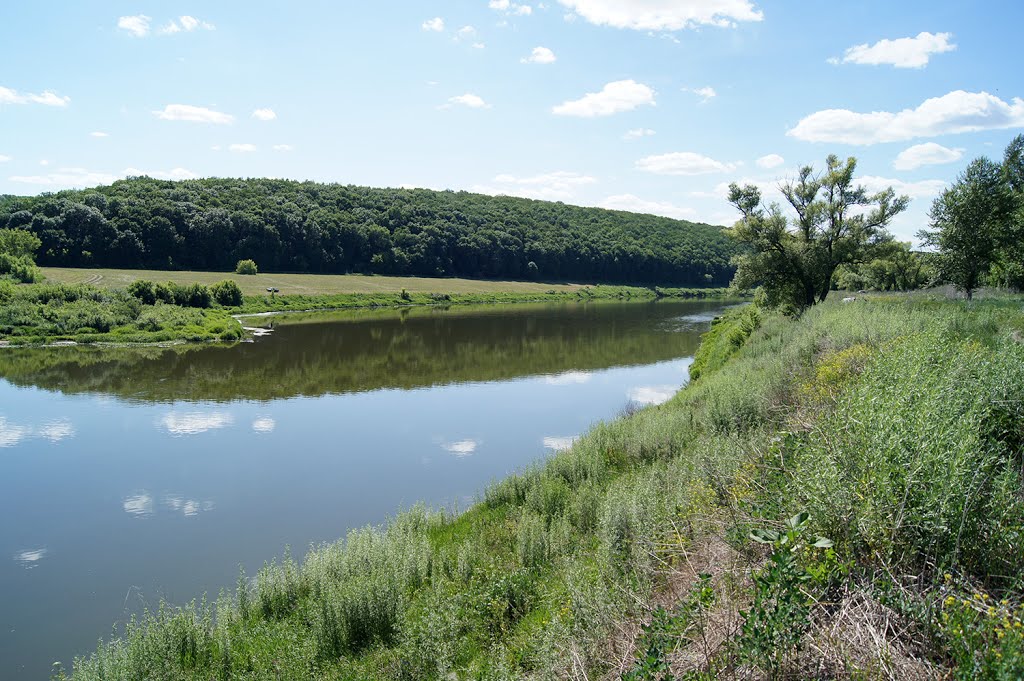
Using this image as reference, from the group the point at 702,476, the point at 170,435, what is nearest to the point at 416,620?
the point at 702,476

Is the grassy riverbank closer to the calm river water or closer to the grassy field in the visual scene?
the calm river water

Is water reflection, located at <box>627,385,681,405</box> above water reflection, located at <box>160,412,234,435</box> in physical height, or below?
above

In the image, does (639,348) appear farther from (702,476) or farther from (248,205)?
(248,205)

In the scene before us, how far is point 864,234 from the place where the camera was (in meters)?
25.0

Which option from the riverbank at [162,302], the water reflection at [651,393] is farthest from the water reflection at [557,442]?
the riverbank at [162,302]

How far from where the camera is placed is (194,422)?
19.9m

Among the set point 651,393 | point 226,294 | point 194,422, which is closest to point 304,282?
point 226,294

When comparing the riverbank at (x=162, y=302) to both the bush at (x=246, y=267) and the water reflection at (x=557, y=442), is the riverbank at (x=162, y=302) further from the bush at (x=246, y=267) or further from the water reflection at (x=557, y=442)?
the water reflection at (x=557, y=442)

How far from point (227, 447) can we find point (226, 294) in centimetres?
4006

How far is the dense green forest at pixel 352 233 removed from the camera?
6912cm

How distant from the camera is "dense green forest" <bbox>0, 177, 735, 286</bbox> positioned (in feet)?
227

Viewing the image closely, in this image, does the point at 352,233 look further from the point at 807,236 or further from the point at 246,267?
the point at 807,236

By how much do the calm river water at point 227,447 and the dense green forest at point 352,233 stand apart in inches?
1692

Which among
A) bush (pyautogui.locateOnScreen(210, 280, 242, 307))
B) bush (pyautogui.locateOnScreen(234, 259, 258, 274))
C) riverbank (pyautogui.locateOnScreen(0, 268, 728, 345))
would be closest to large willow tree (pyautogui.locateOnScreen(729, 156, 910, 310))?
A: riverbank (pyautogui.locateOnScreen(0, 268, 728, 345))
